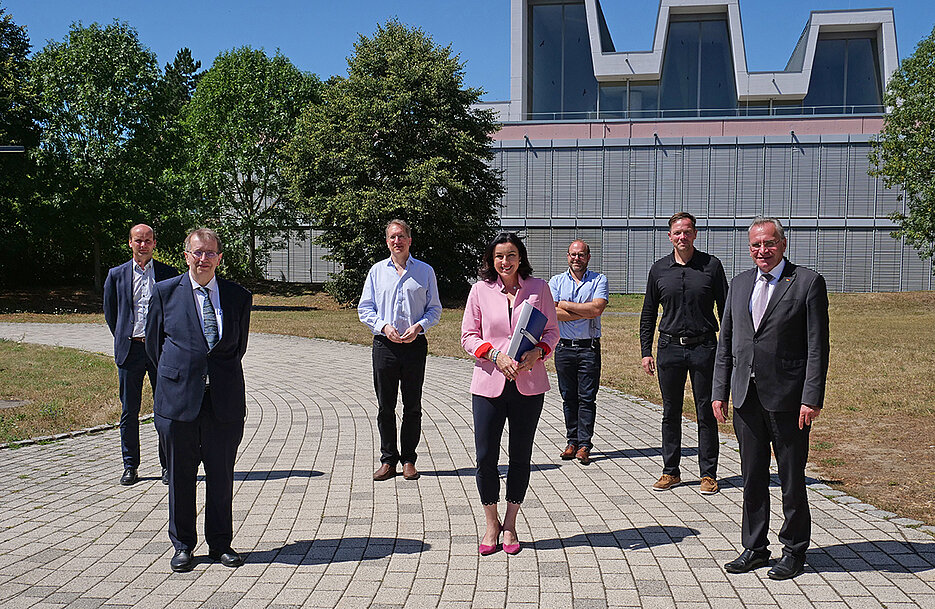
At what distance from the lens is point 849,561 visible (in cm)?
493

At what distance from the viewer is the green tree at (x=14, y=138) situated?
30.9m

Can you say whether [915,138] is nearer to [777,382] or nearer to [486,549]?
[777,382]

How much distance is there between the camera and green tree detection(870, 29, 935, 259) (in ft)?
102

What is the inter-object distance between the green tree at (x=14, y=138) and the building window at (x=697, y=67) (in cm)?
3418

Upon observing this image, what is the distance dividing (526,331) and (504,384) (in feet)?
1.20

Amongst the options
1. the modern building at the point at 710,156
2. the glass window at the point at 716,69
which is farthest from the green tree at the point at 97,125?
the glass window at the point at 716,69

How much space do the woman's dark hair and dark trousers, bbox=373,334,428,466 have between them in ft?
5.72

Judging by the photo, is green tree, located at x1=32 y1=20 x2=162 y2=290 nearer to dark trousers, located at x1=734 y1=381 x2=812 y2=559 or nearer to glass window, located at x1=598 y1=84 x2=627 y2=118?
glass window, located at x1=598 y1=84 x2=627 y2=118

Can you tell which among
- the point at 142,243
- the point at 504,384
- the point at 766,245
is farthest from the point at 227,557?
the point at 766,245

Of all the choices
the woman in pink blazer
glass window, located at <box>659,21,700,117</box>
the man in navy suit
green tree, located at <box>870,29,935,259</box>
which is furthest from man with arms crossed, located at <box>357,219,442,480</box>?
glass window, located at <box>659,21,700,117</box>

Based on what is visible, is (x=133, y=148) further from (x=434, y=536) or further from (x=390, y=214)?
(x=434, y=536)

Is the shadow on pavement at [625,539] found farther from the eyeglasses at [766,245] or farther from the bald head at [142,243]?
the bald head at [142,243]

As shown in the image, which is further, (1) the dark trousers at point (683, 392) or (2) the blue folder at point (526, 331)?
(1) the dark trousers at point (683, 392)

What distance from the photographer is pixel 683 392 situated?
265 inches
